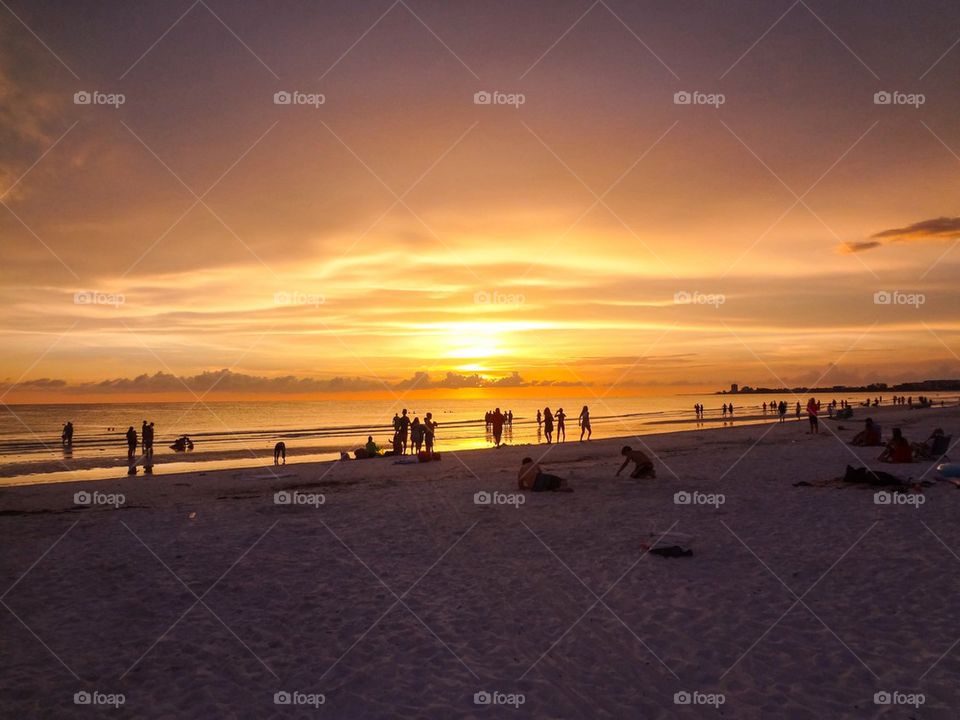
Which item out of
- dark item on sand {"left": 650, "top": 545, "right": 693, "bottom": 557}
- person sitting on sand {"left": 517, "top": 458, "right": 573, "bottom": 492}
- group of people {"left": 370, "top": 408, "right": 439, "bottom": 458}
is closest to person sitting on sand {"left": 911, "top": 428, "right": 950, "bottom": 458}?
person sitting on sand {"left": 517, "top": 458, "right": 573, "bottom": 492}

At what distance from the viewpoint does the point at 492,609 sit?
9234 mm

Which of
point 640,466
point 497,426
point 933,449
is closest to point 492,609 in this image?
point 640,466

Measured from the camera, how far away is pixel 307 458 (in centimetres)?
3684

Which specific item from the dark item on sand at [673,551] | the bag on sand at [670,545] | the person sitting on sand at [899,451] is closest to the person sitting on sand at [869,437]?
the person sitting on sand at [899,451]

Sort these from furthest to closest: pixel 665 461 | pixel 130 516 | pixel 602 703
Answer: pixel 665 461, pixel 130 516, pixel 602 703

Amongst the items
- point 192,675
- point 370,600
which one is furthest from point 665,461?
point 192,675

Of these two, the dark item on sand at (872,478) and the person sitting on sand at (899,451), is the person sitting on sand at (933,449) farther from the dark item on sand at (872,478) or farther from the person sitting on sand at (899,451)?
the dark item on sand at (872,478)

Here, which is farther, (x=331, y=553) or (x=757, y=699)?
(x=331, y=553)

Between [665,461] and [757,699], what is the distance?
2119cm

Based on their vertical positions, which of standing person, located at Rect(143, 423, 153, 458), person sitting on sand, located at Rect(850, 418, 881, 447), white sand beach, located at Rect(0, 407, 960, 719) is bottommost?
white sand beach, located at Rect(0, 407, 960, 719)

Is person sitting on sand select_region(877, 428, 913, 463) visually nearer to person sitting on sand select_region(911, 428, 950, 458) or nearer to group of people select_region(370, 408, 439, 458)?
person sitting on sand select_region(911, 428, 950, 458)

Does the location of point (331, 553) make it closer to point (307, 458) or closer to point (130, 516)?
point (130, 516)

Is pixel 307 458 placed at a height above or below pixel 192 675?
above

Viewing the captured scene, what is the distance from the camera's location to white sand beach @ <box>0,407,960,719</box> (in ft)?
22.1
